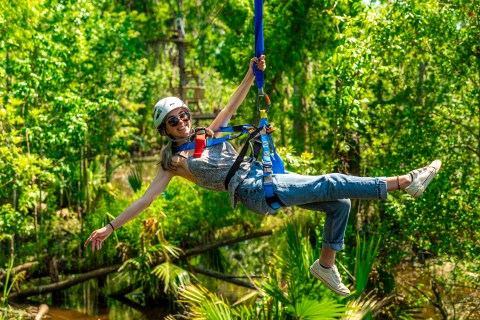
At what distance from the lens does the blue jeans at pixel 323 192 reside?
4.51 meters

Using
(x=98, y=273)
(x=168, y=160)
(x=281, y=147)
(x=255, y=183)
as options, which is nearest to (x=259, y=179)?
(x=255, y=183)

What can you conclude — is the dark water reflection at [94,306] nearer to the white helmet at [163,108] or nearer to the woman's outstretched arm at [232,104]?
the woman's outstretched arm at [232,104]

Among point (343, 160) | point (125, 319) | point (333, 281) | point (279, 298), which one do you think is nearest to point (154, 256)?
point (125, 319)

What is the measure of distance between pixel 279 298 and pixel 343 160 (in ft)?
8.56

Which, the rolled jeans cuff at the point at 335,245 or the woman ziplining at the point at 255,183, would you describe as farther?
the rolled jeans cuff at the point at 335,245

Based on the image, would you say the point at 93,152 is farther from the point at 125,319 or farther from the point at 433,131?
the point at 433,131

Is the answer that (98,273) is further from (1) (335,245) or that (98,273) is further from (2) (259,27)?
(2) (259,27)

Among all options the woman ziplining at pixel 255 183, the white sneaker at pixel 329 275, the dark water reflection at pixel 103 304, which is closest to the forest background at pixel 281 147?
the dark water reflection at pixel 103 304

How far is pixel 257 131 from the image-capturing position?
4.97 metres

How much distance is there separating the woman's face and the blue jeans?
1.74 feet

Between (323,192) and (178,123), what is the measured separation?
3.56 ft

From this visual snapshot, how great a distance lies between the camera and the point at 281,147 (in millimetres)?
8898

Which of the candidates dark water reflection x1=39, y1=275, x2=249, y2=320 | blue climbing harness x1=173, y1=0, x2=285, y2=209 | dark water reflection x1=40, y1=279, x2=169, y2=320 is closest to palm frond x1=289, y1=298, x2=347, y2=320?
blue climbing harness x1=173, y1=0, x2=285, y2=209

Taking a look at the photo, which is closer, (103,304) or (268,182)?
(268,182)
